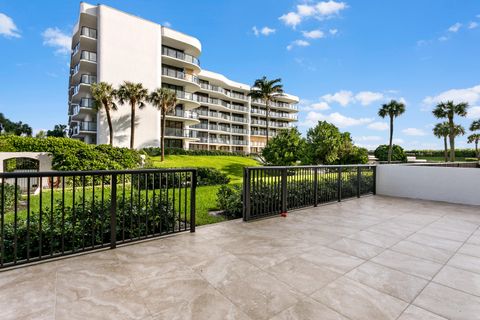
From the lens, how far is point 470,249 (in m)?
3.59

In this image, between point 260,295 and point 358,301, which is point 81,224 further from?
point 358,301

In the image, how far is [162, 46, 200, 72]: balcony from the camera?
2861 cm

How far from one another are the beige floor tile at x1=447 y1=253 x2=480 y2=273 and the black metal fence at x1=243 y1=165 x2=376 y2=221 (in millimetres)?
3114

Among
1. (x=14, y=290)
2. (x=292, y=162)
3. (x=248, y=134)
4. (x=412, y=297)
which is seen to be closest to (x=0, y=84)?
(x=248, y=134)

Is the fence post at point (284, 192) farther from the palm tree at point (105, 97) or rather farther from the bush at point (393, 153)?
the bush at point (393, 153)

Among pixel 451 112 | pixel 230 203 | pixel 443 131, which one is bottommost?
pixel 230 203

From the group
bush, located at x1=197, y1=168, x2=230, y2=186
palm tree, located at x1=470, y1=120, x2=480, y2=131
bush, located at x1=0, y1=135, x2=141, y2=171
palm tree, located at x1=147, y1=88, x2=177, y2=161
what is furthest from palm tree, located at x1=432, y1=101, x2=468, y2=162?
bush, located at x1=0, y1=135, x2=141, y2=171

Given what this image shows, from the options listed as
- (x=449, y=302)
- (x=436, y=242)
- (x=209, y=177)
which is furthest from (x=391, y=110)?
(x=449, y=302)

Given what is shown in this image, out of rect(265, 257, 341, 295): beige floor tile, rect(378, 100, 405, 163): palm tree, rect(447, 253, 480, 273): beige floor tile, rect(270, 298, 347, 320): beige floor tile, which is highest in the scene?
rect(378, 100, 405, 163): palm tree

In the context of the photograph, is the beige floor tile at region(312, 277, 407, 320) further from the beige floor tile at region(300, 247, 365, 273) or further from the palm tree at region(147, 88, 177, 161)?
the palm tree at region(147, 88, 177, 161)

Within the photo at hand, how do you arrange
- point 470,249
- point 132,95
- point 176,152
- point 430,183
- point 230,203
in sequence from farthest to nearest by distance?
1. point 176,152
2. point 132,95
3. point 430,183
4. point 230,203
5. point 470,249

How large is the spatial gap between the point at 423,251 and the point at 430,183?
6.08 m

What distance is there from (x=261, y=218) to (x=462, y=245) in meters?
3.44

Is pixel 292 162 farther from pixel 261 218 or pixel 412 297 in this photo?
pixel 412 297
